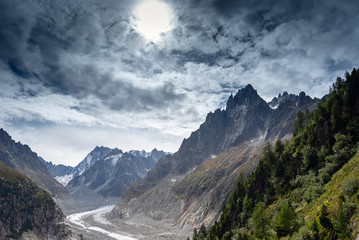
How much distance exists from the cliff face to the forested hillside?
12522cm

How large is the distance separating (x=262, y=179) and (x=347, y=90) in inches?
1690

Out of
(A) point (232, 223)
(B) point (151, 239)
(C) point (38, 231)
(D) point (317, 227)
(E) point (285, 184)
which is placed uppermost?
(E) point (285, 184)

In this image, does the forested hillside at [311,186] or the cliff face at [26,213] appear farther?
the cliff face at [26,213]

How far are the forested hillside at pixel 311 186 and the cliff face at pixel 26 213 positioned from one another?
125 m

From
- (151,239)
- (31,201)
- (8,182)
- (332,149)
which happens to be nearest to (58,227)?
(31,201)

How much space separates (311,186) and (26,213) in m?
174

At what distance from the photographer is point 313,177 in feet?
207

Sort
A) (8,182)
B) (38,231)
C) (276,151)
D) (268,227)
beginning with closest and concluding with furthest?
(268,227)
(276,151)
(38,231)
(8,182)

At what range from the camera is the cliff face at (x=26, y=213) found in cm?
14162

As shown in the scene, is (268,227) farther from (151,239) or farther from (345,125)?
(151,239)

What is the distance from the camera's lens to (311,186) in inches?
2360

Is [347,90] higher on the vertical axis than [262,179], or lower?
higher

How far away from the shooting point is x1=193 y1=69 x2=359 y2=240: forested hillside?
125 feet

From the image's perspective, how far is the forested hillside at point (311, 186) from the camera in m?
38.1
